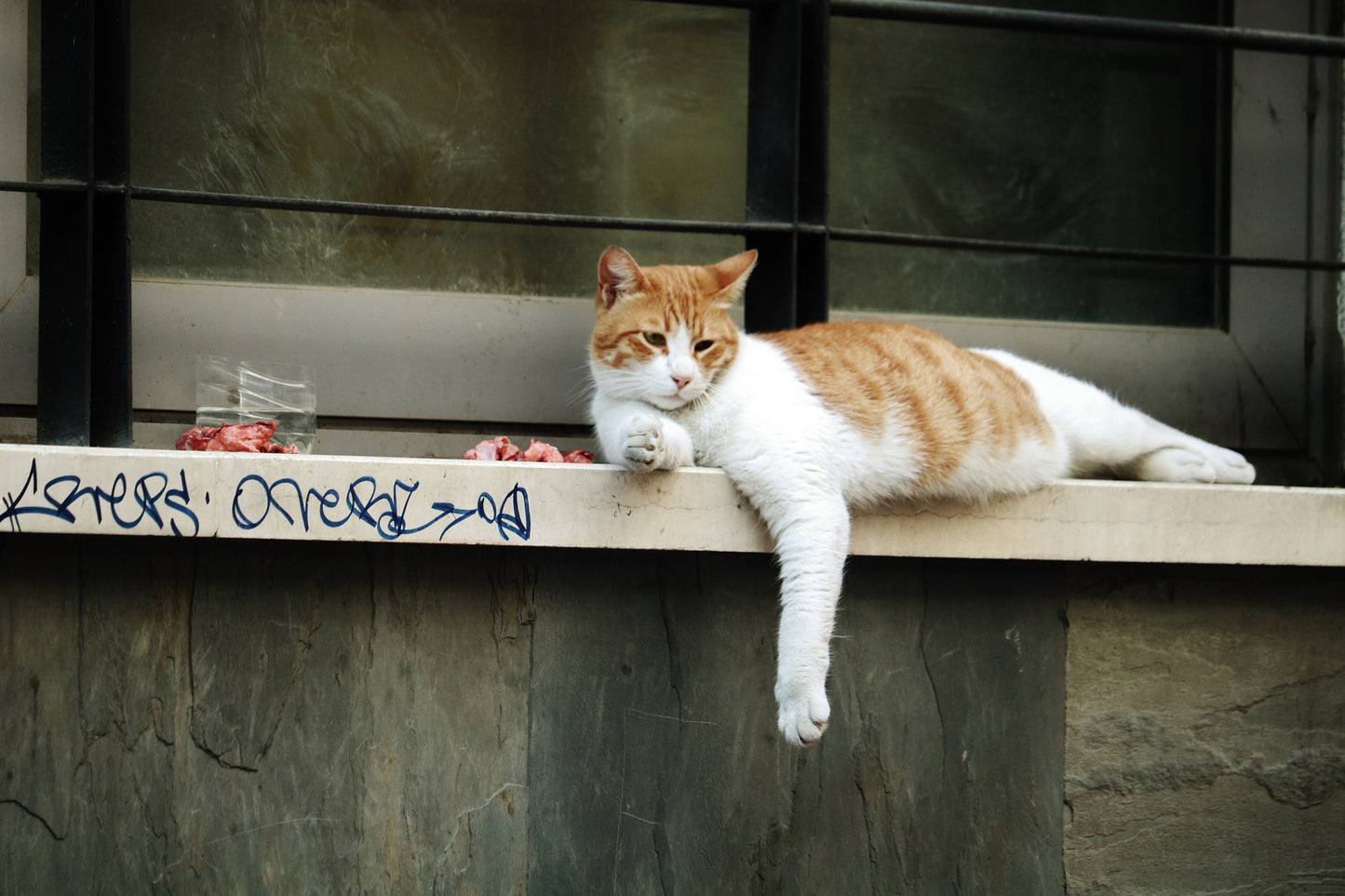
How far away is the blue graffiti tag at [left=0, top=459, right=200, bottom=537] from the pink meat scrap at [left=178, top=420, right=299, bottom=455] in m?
0.20

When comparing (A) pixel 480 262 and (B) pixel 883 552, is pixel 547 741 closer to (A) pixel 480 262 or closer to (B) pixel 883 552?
(B) pixel 883 552

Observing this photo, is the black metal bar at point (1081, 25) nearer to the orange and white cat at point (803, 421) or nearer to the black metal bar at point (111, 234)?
the orange and white cat at point (803, 421)

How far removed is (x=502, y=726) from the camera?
71.0 inches

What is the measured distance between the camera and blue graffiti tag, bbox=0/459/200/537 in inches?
63.6

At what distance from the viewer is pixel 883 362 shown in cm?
199

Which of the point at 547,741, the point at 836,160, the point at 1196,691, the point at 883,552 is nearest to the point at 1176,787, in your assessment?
the point at 1196,691

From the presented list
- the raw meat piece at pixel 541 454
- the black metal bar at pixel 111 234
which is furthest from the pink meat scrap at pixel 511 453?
the black metal bar at pixel 111 234

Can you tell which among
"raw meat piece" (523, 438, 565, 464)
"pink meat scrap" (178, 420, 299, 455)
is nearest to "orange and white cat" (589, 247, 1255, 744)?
"raw meat piece" (523, 438, 565, 464)

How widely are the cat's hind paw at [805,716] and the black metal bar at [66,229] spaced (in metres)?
1.51

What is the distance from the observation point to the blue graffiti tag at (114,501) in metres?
1.62

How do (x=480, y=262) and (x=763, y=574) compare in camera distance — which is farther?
(x=480, y=262)

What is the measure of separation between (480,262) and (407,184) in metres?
0.29

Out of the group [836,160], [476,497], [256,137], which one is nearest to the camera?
[476,497]

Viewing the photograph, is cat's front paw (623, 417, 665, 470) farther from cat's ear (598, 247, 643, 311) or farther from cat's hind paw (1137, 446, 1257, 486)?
cat's hind paw (1137, 446, 1257, 486)
